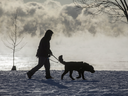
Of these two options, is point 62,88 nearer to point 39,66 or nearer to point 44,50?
point 39,66

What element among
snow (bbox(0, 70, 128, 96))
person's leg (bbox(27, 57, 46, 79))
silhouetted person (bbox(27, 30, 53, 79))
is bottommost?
snow (bbox(0, 70, 128, 96))

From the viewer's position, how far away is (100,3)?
49.6 ft

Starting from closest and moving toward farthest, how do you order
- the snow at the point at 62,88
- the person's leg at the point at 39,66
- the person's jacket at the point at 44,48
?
the snow at the point at 62,88 → the person's leg at the point at 39,66 → the person's jacket at the point at 44,48

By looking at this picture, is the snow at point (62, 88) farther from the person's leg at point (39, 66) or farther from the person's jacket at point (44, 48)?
the person's jacket at point (44, 48)

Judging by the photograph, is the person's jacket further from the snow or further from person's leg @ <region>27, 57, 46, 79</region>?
the snow

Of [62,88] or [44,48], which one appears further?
[44,48]

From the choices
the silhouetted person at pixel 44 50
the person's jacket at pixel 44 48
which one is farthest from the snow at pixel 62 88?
the person's jacket at pixel 44 48

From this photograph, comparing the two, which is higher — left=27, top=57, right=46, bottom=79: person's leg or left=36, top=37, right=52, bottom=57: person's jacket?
left=36, top=37, right=52, bottom=57: person's jacket

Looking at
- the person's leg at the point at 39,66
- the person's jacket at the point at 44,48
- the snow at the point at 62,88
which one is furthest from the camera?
the person's jacket at the point at 44,48

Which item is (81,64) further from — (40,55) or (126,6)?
(126,6)

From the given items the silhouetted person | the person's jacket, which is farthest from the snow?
the person's jacket

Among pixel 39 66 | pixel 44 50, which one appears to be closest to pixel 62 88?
pixel 39 66

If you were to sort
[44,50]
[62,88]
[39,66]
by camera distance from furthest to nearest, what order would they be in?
[44,50]
[39,66]
[62,88]

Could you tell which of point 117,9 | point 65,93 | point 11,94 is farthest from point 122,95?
point 117,9
